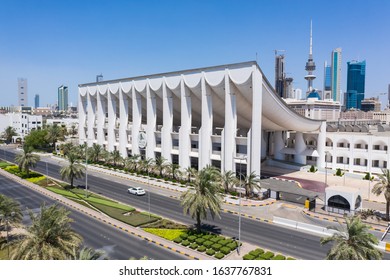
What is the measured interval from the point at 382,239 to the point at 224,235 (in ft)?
56.9

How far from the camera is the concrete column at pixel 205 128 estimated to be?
6084 centimetres

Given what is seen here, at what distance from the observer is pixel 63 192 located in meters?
55.3

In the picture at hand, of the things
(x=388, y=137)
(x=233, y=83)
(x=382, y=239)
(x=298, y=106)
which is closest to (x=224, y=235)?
(x=382, y=239)

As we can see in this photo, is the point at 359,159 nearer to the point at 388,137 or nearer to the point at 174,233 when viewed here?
the point at 388,137

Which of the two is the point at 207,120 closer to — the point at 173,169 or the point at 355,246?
the point at 173,169

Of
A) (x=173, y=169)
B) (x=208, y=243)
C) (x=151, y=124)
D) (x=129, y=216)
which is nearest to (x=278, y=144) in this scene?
(x=173, y=169)

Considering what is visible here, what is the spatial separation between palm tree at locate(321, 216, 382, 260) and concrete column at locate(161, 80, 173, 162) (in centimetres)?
4972

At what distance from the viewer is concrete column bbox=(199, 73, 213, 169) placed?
60844mm

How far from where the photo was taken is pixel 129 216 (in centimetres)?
4216

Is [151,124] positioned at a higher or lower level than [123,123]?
lower

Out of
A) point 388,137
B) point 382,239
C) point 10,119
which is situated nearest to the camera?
point 382,239

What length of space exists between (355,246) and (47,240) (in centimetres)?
2094

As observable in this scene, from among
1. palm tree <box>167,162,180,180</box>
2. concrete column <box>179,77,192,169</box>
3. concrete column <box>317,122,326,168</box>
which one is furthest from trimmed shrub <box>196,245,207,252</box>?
concrete column <box>317,122,326,168</box>

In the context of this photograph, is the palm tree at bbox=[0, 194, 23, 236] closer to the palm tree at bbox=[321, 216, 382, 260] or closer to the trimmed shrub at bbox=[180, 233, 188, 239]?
the trimmed shrub at bbox=[180, 233, 188, 239]
